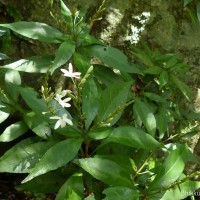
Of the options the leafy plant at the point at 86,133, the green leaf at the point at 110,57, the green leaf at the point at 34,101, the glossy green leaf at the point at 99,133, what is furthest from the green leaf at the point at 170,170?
the green leaf at the point at 34,101

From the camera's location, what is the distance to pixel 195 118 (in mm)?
2025

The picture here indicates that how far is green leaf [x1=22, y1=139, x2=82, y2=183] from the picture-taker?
1265mm

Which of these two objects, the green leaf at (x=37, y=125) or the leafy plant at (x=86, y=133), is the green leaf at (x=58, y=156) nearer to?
the leafy plant at (x=86, y=133)

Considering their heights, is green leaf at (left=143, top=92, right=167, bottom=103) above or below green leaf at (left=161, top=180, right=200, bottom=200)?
above

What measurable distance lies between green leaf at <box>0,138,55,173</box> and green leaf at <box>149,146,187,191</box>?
1.50 ft

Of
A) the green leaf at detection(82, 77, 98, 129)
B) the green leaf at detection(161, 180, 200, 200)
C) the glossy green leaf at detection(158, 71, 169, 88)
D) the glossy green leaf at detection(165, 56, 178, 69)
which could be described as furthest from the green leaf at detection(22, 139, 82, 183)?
the glossy green leaf at detection(165, 56, 178, 69)

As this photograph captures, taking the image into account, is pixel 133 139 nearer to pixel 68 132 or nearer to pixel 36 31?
pixel 68 132

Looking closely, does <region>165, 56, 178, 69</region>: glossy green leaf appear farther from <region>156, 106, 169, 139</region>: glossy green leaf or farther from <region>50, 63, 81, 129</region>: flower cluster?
<region>50, 63, 81, 129</region>: flower cluster

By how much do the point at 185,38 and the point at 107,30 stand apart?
18.4 inches

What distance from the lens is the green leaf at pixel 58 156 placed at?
126cm

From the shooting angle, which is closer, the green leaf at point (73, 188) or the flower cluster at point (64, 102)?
the flower cluster at point (64, 102)

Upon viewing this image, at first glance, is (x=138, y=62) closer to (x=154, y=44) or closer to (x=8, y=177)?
(x=154, y=44)

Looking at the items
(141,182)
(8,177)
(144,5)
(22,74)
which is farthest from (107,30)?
(8,177)

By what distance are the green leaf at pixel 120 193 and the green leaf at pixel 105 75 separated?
0.53 metres
